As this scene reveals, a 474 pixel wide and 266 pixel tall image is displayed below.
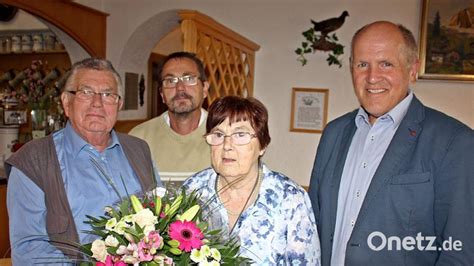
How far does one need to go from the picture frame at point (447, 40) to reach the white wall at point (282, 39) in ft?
0.91

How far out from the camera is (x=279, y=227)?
1151 mm

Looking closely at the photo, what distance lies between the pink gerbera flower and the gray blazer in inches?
25.4

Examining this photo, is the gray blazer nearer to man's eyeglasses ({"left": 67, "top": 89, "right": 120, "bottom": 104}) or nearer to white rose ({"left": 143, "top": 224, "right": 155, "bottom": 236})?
white rose ({"left": 143, "top": 224, "right": 155, "bottom": 236})

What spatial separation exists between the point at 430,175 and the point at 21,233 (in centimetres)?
116

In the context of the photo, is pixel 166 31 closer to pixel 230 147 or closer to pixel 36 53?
pixel 36 53

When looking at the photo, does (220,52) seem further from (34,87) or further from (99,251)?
(99,251)

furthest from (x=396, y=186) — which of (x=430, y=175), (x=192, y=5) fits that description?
(x=192, y=5)

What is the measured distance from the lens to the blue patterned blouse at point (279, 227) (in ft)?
3.70

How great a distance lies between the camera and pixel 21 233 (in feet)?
3.73

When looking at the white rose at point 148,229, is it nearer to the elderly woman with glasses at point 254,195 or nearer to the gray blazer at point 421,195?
the elderly woman with glasses at point 254,195

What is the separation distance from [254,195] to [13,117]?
10.7 feet

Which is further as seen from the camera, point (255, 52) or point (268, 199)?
point (255, 52)

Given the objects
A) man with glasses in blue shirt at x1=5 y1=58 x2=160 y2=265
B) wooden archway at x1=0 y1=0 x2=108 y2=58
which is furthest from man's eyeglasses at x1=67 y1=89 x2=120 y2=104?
wooden archway at x1=0 y1=0 x2=108 y2=58

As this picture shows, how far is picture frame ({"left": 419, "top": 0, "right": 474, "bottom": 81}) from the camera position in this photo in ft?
10.0
